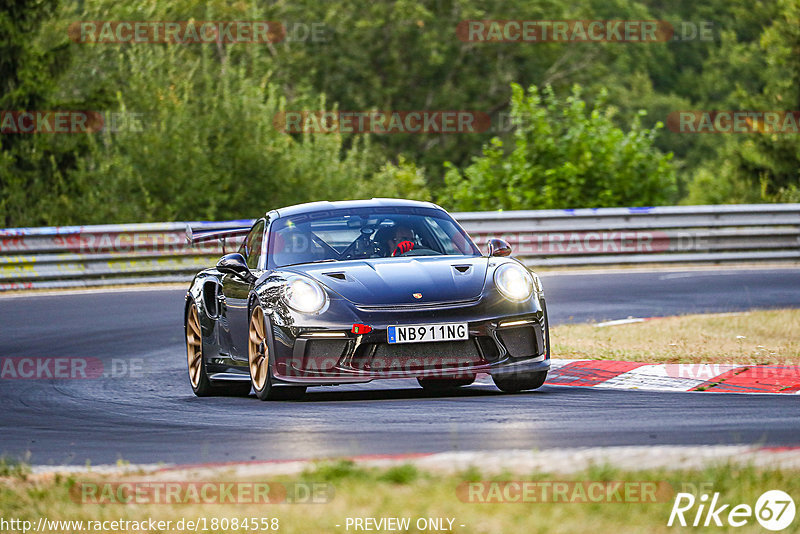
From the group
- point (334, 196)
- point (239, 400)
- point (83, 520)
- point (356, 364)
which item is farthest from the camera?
point (334, 196)

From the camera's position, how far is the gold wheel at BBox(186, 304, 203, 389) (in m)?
11.0

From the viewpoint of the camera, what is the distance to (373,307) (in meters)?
9.01

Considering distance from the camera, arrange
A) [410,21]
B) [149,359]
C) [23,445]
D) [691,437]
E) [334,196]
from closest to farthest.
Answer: [691,437], [23,445], [149,359], [334,196], [410,21]

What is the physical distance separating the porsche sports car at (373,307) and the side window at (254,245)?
1.7 inches

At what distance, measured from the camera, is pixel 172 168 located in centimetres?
2769

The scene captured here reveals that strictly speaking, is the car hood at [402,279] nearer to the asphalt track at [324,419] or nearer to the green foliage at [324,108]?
the asphalt track at [324,419]

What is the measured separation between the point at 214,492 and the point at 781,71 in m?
54.6

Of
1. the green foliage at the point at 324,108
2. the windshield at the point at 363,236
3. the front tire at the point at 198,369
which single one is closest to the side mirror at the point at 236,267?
the windshield at the point at 363,236

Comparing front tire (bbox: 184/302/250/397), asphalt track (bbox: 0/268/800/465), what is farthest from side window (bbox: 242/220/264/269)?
asphalt track (bbox: 0/268/800/465)

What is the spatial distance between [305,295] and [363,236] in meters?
1.19

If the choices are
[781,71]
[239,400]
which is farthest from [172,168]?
[781,71]

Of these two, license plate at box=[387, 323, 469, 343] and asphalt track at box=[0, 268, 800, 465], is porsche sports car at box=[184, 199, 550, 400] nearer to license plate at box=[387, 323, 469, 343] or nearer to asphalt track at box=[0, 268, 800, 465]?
license plate at box=[387, 323, 469, 343]

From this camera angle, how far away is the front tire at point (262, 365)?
9398mm

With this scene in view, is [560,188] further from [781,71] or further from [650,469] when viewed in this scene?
[781,71]
